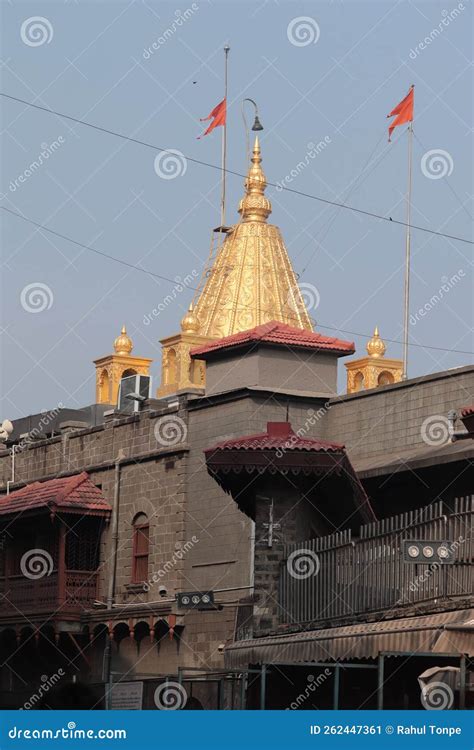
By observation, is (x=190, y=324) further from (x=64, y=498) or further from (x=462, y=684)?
(x=462, y=684)

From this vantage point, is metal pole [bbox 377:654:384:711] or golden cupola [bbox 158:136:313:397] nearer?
metal pole [bbox 377:654:384:711]

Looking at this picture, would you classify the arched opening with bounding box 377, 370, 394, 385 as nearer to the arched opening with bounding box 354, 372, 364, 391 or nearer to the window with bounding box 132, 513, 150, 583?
the arched opening with bounding box 354, 372, 364, 391

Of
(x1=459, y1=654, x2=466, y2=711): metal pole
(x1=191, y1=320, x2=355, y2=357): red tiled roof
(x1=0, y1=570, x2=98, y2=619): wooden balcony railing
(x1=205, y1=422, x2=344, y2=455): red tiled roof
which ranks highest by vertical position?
(x1=191, y1=320, x2=355, y2=357): red tiled roof

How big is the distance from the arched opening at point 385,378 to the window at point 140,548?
1609cm

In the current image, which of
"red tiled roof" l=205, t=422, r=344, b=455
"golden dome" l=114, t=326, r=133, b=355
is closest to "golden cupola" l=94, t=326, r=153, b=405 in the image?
"golden dome" l=114, t=326, r=133, b=355

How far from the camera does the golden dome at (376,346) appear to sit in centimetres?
5275

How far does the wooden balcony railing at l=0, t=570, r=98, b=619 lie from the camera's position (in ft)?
123

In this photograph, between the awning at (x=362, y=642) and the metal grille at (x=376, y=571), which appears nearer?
the awning at (x=362, y=642)

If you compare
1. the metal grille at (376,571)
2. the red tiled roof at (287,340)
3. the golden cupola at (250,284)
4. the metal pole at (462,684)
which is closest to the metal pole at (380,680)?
the metal pole at (462,684)

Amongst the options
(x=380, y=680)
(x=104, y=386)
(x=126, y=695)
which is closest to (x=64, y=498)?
(x=126, y=695)

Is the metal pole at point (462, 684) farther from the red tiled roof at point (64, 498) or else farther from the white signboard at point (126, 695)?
the red tiled roof at point (64, 498)

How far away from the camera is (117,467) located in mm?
37656

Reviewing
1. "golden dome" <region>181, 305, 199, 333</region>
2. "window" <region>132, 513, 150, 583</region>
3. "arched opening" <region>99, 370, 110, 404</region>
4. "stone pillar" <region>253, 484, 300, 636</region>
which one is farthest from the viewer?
"arched opening" <region>99, 370, 110, 404</region>
